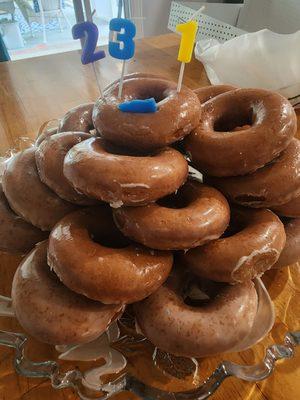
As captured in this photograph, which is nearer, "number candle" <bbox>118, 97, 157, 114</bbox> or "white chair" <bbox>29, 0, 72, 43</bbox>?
"number candle" <bbox>118, 97, 157, 114</bbox>

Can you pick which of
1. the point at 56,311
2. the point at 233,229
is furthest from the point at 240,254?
the point at 56,311

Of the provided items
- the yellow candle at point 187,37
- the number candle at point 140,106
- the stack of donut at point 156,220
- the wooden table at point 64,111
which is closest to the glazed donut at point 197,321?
the stack of donut at point 156,220

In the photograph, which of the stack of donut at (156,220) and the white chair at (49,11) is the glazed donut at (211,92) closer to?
the stack of donut at (156,220)

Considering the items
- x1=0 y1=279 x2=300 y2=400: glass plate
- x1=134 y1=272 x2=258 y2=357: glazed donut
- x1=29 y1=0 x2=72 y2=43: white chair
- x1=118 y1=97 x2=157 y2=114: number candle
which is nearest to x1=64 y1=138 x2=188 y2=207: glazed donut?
x1=118 y1=97 x2=157 y2=114: number candle

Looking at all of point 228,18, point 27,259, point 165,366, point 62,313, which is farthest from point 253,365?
point 228,18

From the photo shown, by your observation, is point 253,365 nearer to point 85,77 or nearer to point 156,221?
point 156,221

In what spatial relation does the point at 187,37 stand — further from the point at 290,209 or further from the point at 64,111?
the point at 64,111

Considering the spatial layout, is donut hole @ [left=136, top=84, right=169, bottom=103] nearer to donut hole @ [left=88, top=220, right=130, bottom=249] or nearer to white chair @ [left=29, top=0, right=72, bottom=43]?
donut hole @ [left=88, top=220, right=130, bottom=249]
